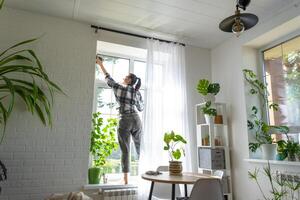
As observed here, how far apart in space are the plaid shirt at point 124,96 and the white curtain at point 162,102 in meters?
0.25

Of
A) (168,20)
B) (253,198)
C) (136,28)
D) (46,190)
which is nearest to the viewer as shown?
(46,190)

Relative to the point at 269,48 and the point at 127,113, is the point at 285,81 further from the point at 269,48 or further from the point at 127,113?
the point at 127,113

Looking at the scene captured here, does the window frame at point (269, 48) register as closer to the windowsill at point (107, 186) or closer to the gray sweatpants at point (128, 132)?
the gray sweatpants at point (128, 132)

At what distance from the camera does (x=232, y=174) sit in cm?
326

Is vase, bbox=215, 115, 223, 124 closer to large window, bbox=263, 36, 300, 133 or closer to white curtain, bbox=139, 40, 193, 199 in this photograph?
white curtain, bbox=139, 40, 193, 199

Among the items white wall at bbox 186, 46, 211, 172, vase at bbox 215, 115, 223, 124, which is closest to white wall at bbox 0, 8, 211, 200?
white wall at bbox 186, 46, 211, 172

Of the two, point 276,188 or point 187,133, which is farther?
point 187,133

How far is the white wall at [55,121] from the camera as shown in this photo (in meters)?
2.55

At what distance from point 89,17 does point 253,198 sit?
3.23 metres

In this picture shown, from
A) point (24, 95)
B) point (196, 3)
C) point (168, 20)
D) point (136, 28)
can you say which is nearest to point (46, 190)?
point (24, 95)

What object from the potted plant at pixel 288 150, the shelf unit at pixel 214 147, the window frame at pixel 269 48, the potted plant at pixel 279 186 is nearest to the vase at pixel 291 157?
the potted plant at pixel 288 150

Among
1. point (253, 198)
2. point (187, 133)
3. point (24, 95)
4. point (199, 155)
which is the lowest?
point (253, 198)

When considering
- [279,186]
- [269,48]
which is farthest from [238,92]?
[279,186]

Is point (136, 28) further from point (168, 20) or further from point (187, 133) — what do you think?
point (187, 133)
